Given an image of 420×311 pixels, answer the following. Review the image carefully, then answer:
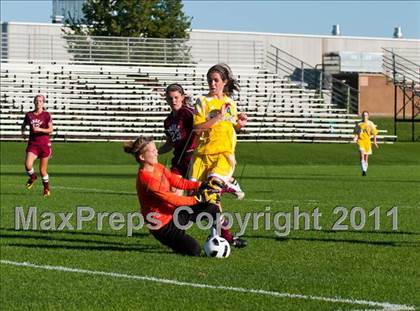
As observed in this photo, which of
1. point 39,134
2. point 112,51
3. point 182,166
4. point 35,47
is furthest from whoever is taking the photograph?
point 35,47

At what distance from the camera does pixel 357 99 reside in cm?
6912

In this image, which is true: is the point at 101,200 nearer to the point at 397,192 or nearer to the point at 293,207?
the point at 293,207

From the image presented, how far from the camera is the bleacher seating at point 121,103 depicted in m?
44.6

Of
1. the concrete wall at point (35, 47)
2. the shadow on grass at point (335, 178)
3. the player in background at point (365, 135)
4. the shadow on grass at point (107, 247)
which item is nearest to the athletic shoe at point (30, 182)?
the shadow on grass at point (335, 178)

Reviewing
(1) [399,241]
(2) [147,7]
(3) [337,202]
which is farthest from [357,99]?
(1) [399,241]

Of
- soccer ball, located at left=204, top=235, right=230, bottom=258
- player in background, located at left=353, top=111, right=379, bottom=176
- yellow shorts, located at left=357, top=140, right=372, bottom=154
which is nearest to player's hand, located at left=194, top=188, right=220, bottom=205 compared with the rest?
soccer ball, located at left=204, top=235, right=230, bottom=258

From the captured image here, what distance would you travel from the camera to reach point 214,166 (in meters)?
11.3

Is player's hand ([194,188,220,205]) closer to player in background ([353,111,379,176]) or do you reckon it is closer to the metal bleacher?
player in background ([353,111,379,176])

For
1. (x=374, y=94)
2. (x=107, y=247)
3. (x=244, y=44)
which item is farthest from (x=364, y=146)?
(x=374, y=94)

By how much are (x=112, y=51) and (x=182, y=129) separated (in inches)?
1550

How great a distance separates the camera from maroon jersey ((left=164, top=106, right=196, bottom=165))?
1218 cm

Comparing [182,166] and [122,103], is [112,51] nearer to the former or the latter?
[122,103]

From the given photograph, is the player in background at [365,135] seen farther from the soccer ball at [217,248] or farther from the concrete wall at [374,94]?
the concrete wall at [374,94]

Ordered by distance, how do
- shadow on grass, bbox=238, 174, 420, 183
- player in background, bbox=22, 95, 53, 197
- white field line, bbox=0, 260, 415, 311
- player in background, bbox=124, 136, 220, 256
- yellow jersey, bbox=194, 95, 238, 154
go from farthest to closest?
shadow on grass, bbox=238, 174, 420, 183
player in background, bbox=22, 95, 53, 197
yellow jersey, bbox=194, 95, 238, 154
player in background, bbox=124, 136, 220, 256
white field line, bbox=0, 260, 415, 311
